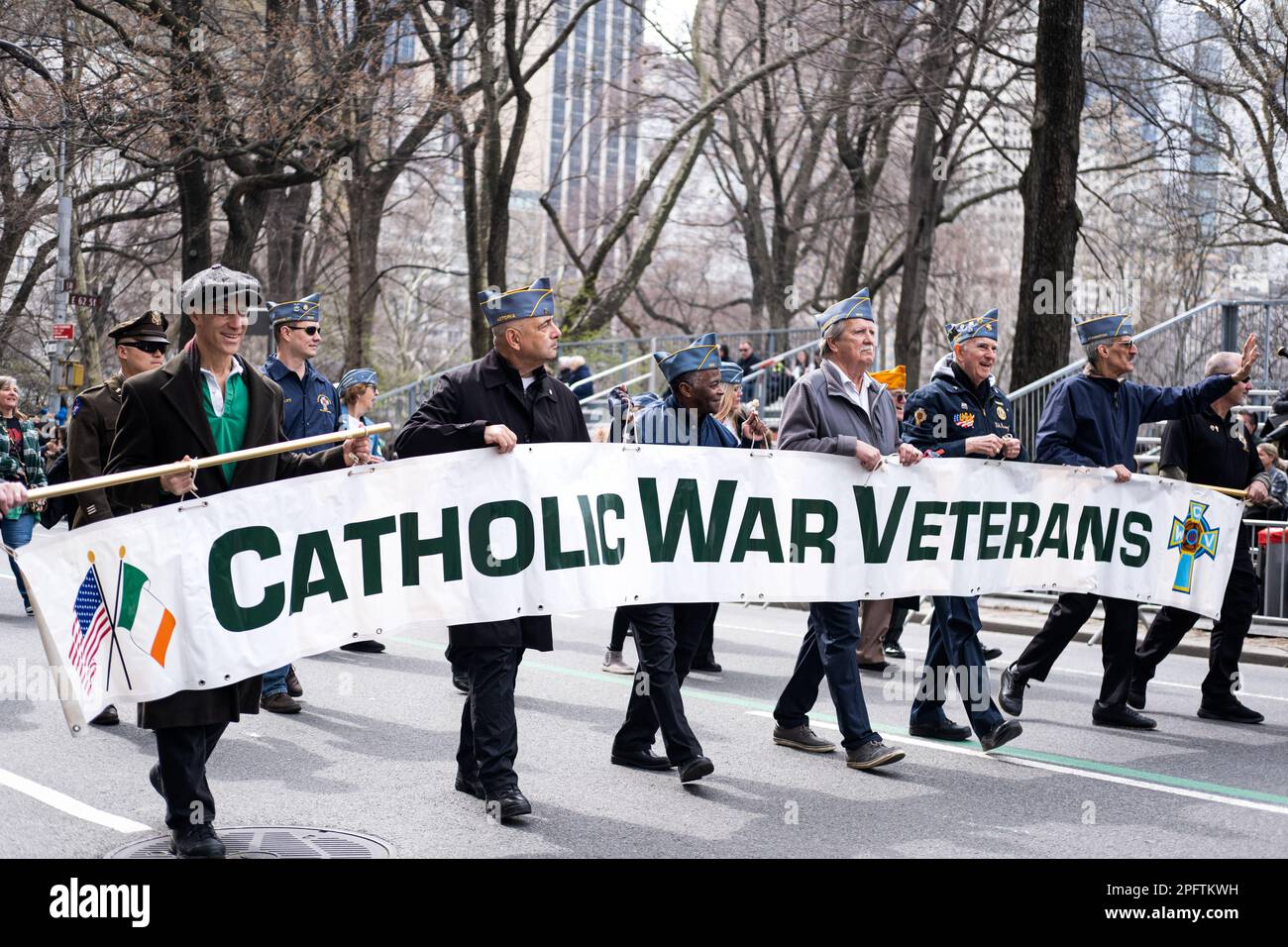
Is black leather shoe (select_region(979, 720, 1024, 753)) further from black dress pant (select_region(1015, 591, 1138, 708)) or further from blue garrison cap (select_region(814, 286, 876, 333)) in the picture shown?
blue garrison cap (select_region(814, 286, 876, 333))

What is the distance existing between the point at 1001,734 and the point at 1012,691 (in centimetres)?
Answer: 122

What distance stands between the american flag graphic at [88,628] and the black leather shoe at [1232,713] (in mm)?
6414

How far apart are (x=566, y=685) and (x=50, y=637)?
4990 mm

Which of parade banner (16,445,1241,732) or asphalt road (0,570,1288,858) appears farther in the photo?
asphalt road (0,570,1288,858)

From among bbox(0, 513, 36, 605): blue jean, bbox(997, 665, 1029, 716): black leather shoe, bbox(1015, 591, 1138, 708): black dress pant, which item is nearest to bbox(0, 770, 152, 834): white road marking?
bbox(997, 665, 1029, 716): black leather shoe

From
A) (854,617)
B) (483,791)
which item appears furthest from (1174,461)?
(483,791)

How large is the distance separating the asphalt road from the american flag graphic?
88 cm

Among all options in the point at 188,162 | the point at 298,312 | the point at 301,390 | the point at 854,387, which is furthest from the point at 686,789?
the point at 188,162

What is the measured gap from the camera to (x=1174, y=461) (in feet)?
29.1

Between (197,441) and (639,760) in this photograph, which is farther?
(639,760)

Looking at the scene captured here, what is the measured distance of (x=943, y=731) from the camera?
7.93 meters

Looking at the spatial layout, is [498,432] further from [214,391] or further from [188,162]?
[188,162]

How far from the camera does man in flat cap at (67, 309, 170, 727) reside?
7340mm

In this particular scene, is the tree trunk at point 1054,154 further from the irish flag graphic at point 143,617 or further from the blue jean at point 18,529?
the irish flag graphic at point 143,617
